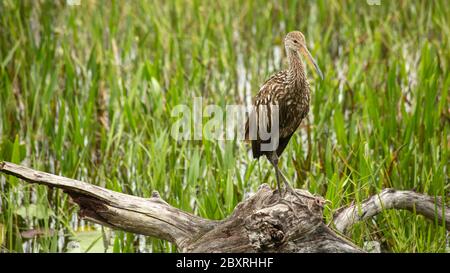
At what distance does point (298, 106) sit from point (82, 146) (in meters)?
1.76

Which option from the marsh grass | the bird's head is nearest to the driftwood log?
the marsh grass

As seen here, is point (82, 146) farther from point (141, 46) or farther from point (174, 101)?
point (141, 46)

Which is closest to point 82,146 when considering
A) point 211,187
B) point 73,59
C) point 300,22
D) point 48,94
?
point 48,94

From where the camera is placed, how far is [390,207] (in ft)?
12.4

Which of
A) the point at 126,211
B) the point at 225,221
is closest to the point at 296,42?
the point at 225,221

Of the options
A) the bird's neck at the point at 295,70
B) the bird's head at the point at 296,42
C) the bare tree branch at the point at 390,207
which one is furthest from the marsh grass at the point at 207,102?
the bird's head at the point at 296,42

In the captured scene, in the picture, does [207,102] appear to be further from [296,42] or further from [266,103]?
[296,42]

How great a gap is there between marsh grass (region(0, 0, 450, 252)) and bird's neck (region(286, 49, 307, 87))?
18.9 inches

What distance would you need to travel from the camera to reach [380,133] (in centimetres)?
477

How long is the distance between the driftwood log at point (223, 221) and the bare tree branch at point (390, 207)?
29 cm

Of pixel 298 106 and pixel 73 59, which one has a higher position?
pixel 73 59

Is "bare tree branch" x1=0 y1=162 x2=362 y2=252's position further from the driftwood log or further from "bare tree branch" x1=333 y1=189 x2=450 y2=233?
"bare tree branch" x1=333 y1=189 x2=450 y2=233

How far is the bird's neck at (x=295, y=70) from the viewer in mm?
3663

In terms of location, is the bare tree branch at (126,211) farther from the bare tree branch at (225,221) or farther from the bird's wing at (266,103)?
the bird's wing at (266,103)
